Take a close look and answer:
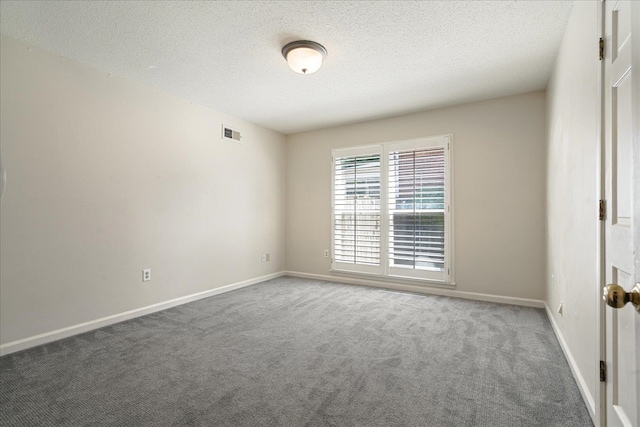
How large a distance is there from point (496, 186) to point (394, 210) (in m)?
1.28

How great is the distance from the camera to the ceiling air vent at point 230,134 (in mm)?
4223

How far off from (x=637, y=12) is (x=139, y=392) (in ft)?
9.11

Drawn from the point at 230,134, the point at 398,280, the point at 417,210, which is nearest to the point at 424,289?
the point at 398,280

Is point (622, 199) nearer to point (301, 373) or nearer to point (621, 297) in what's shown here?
point (621, 297)

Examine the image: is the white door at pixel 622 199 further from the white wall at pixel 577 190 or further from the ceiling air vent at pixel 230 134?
the ceiling air vent at pixel 230 134

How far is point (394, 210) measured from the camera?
14.1 ft

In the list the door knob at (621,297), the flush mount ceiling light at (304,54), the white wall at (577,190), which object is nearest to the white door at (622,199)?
the door knob at (621,297)

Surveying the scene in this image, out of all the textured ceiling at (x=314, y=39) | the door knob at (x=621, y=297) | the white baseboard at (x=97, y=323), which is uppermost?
the textured ceiling at (x=314, y=39)

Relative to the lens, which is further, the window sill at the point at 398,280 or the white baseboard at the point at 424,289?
the window sill at the point at 398,280

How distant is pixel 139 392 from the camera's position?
5.96 feet

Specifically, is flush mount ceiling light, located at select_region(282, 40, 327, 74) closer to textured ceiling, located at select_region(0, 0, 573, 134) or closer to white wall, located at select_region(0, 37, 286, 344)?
textured ceiling, located at select_region(0, 0, 573, 134)

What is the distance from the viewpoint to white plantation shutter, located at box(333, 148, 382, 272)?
14.8 feet

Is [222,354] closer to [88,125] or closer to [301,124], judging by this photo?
[88,125]

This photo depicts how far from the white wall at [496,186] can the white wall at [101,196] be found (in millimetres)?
2659
